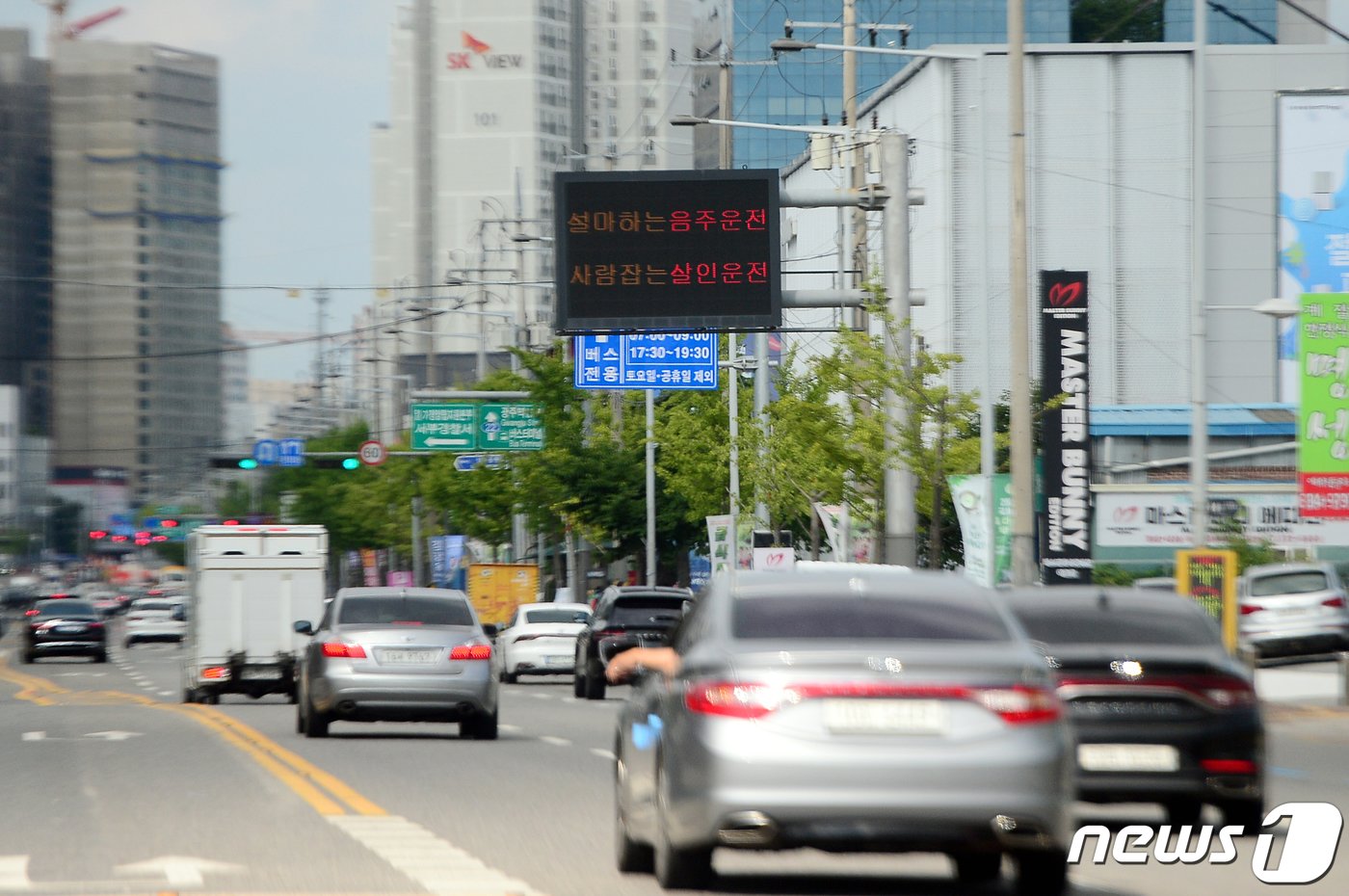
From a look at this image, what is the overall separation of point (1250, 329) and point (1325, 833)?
246ft

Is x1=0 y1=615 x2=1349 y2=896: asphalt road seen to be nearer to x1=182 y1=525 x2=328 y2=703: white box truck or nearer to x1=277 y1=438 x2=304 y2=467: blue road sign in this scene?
x1=182 y1=525 x2=328 y2=703: white box truck

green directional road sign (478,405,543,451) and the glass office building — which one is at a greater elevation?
the glass office building

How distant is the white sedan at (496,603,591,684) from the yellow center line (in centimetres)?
730

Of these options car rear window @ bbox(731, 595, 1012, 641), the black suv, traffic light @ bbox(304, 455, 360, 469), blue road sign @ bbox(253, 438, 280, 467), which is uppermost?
blue road sign @ bbox(253, 438, 280, 467)

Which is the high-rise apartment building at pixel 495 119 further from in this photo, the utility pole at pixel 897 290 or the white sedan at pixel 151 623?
the utility pole at pixel 897 290

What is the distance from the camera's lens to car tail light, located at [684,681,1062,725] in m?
9.38

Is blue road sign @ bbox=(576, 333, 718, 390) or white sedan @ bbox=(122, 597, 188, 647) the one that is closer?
blue road sign @ bbox=(576, 333, 718, 390)

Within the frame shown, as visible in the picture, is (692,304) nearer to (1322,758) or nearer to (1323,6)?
(1322,758)

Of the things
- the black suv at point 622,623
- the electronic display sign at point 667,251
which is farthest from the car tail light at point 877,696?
the black suv at point 622,623

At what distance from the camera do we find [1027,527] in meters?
27.6

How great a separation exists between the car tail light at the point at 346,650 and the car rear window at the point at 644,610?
11949 millimetres

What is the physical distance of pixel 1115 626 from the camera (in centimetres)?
1387

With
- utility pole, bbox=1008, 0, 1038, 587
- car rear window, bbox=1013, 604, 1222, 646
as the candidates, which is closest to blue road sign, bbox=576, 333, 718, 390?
utility pole, bbox=1008, 0, 1038, 587

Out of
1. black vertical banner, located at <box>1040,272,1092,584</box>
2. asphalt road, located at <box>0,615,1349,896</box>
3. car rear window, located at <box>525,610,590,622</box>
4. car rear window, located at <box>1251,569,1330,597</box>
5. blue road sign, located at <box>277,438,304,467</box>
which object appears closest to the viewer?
asphalt road, located at <box>0,615,1349,896</box>
